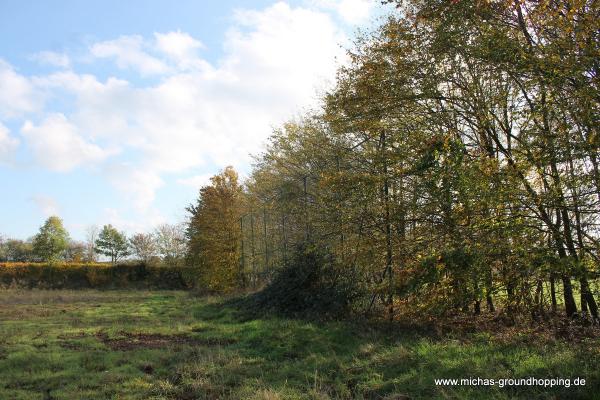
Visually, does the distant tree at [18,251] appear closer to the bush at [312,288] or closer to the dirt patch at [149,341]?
the dirt patch at [149,341]

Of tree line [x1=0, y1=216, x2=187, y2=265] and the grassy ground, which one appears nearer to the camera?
the grassy ground

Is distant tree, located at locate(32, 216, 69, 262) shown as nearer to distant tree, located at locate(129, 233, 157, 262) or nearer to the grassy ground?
distant tree, located at locate(129, 233, 157, 262)

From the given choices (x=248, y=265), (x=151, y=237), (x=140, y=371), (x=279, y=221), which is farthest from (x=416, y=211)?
(x=151, y=237)

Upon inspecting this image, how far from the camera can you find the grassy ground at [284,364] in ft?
19.5

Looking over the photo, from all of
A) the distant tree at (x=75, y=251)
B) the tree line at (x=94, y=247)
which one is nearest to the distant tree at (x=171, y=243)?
the tree line at (x=94, y=247)

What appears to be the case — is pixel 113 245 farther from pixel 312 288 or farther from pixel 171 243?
pixel 312 288

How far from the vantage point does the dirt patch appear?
34.7ft

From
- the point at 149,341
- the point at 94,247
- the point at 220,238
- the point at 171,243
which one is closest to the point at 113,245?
the point at 94,247

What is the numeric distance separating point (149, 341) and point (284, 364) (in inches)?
→ 185

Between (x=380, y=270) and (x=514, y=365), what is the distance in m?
4.93

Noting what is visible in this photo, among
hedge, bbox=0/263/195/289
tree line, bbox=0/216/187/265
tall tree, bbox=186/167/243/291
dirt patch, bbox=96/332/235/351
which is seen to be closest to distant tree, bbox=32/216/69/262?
tree line, bbox=0/216/187/265

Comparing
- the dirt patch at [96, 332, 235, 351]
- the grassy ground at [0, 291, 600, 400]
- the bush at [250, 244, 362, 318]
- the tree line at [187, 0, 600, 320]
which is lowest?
the dirt patch at [96, 332, 235, 351]

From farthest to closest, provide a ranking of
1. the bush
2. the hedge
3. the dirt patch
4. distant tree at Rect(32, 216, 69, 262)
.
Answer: distant tree at Rect(32, 216, 69, 262), the hedge, the bush, the dirt patch

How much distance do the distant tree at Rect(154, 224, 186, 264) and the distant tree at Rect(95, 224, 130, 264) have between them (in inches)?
550
